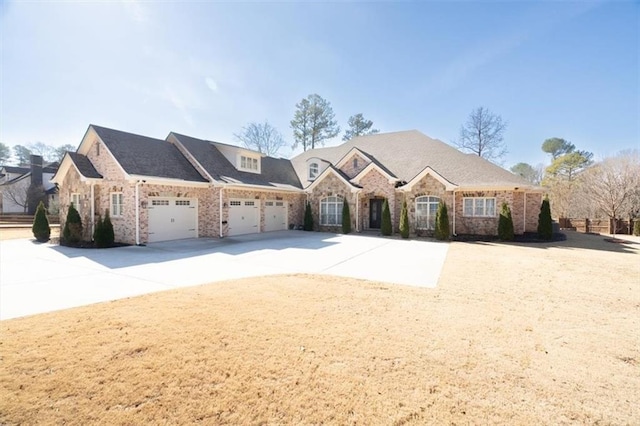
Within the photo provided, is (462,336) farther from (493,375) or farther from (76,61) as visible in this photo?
(76,61)

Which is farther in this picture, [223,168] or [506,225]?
[223,168]

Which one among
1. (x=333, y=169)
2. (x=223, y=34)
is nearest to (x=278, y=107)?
(x=333, y=169)

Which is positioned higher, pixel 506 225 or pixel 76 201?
pixel 76 201

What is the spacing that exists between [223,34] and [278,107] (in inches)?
709

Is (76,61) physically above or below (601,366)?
above

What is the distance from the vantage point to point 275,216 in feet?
66.8

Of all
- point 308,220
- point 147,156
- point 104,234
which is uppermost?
point 147,156

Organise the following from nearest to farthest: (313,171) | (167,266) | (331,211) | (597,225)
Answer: (167,266)
(331,211)
(597,225)
(313,171)

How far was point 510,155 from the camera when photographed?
31500 millimetres

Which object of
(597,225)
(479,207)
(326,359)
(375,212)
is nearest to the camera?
(326,359)

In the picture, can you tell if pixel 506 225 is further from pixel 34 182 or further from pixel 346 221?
pixel 34 182

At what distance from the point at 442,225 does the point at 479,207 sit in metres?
3.04

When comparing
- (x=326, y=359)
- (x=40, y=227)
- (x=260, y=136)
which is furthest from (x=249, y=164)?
(x=260, y=136)

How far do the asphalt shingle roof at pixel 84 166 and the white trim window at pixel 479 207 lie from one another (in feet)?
66.9
